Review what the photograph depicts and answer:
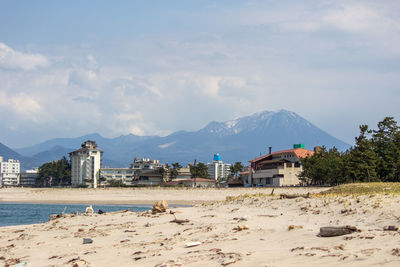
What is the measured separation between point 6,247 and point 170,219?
586 cm

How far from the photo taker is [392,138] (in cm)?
6756

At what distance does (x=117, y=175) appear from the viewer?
596 ft

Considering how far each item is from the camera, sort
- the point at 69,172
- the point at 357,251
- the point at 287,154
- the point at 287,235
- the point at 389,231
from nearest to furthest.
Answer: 1. the point at 357,251
2. the point at 389,231
3. the point at 287,235
4. the point at 287,154
5. the point at 69,172

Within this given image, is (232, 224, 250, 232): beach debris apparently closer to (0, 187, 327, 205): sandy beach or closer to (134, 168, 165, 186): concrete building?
(0, 187, 327, 205): sandy beach

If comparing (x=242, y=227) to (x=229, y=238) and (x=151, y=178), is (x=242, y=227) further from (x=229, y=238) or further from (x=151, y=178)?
(x=151, y=178)

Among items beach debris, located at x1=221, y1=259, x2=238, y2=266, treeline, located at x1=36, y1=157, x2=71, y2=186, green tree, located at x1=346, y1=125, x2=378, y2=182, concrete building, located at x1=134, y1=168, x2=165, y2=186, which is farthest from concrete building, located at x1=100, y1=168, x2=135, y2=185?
beach debris, located at x1=221, y1=259, x2=238, y2=266

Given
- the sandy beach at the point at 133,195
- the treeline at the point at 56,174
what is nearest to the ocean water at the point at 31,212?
the sandy beach at the point at 133,195

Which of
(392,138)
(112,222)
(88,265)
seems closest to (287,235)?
(88,265)

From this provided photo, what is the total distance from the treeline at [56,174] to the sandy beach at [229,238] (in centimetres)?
16139

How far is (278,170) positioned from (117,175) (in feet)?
318

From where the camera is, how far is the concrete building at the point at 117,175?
179375 millimetres

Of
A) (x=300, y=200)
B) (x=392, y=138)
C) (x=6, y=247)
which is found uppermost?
(x=392, y=138)

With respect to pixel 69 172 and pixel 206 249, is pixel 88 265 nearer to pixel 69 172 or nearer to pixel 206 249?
pixel 206 249

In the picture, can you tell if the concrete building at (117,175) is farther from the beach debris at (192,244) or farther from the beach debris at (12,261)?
the beach debris at (192,244)
